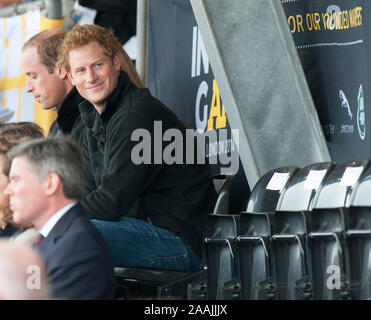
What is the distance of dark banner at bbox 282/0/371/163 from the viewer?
388cm

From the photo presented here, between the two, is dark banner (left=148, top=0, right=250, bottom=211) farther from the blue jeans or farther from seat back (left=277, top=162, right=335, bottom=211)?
seat back (left=277, top=162, right=335, bottom=211)

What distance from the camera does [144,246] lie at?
11.5 ft

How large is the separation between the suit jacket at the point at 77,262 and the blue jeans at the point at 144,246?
2.92ft

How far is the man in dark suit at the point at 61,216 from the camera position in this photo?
2.44 meters

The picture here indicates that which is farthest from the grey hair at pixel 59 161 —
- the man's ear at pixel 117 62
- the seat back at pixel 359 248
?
the man's ear at pixel 117 62

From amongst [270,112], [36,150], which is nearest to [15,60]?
[270,112]

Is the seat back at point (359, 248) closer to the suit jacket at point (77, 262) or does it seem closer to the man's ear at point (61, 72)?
the suit jacket at point (77, 262)

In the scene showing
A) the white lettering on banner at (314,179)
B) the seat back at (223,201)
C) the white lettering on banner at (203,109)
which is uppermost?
the white lettering on banner at (203,109)

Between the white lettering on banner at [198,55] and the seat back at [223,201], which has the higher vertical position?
the white lettering on banner at [198,55]

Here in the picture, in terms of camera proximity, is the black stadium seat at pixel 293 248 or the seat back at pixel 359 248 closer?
the seat back at pixel 359 248

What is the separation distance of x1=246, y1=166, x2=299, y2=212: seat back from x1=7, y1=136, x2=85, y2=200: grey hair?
0.87m

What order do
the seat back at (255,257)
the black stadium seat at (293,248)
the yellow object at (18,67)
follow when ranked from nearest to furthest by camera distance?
the black stadium seat at (293,248) → the seat back at (255,257) → the yellow object at (18,67)

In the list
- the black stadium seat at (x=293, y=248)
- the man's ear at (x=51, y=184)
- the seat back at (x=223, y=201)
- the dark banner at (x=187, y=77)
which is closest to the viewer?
the man's ear at (x=51, y=184)
